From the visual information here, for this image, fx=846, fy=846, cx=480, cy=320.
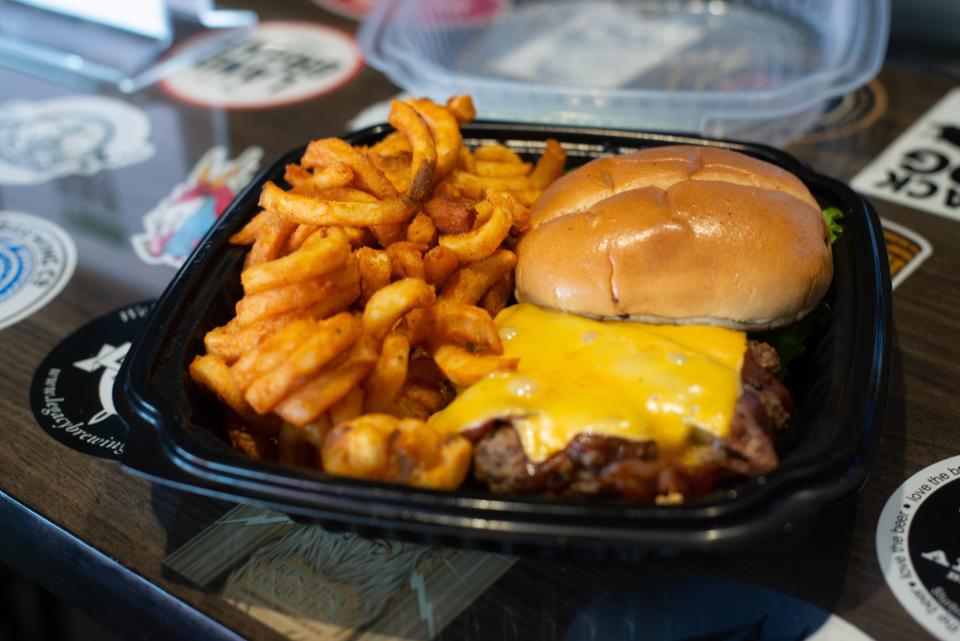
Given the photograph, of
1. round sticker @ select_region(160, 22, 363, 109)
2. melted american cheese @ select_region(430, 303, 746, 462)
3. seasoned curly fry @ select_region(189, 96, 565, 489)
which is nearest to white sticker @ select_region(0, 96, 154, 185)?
round sticker @ select_region(160, 22, 363, 109)

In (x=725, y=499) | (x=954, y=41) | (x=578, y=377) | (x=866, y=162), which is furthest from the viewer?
(x=954, y=41)

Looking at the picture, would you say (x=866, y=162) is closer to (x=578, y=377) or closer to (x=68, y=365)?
(x=578, y=377)

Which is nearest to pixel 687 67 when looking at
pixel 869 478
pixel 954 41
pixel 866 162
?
pixel 866 162

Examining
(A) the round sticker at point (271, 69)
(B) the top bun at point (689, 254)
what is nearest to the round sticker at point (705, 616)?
(B) the top bun at point (689, 254)

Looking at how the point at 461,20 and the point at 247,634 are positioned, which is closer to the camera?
the point at 247,634

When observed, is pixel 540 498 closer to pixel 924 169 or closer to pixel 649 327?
pixel 649 327

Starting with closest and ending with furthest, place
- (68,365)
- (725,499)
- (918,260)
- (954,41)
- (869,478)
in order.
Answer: (725,499) → (869,478) → (68,365) → (918,260) → (954,41)

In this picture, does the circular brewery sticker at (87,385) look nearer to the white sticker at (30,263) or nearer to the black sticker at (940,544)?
the white sticker at (30,263)
